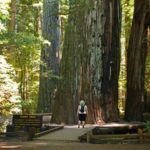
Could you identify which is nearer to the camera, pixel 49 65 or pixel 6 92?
pixel 6 92

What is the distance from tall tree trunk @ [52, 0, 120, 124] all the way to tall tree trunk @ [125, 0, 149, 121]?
74.1 inches

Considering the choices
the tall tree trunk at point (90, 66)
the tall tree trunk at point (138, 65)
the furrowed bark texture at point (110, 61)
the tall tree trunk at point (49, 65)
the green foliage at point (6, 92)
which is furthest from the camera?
the tall tree trunk at point (49, 65)

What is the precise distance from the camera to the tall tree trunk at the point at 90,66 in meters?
11.2

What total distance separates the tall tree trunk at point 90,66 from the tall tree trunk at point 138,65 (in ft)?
6.18

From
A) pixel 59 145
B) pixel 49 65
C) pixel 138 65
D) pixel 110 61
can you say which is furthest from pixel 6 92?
pixel 138 65

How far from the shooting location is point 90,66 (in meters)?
11.3

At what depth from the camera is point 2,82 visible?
10414 mm

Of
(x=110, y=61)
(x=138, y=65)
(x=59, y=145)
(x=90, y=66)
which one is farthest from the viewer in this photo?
(x=138, y=65)

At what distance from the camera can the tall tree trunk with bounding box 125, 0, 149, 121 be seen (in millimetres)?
13250

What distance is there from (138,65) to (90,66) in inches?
130

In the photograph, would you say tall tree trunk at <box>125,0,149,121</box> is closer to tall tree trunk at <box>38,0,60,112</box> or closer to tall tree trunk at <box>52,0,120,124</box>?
tall tree trunk at <box>52,0,120,124</box>

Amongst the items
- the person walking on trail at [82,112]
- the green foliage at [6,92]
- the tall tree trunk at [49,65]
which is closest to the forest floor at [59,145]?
the person walking on trail at [82,112]

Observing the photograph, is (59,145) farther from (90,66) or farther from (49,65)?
(49,65)

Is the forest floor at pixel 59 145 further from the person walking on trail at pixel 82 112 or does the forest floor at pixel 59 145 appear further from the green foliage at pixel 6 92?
the green foliage at pixel 6 92
